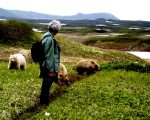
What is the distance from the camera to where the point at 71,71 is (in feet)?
97.0

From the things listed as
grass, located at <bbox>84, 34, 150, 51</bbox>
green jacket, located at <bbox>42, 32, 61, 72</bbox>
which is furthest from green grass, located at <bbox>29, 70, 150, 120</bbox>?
grass, located at <bbox>84, 34, 150, 51</bbox>

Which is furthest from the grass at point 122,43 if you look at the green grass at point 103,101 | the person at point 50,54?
the person at point 50,54

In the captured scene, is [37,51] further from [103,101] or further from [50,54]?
[103,101]

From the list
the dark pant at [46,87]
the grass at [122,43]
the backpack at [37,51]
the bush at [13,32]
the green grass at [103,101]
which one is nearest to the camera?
A: the green grass at [103,101]

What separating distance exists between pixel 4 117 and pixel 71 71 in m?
14.5

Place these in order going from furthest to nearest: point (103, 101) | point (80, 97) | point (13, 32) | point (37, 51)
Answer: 1. point (13, 32)
2. point (80, 97)
3. point (103, 101)
4. point (37, 51)

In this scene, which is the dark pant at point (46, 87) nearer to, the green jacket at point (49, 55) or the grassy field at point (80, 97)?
the grassy field at point (80, 97)

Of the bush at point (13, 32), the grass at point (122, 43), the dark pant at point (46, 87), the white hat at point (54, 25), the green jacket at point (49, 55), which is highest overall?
the white hat at point (54, 25)

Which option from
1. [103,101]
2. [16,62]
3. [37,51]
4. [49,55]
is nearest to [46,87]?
[49,55]

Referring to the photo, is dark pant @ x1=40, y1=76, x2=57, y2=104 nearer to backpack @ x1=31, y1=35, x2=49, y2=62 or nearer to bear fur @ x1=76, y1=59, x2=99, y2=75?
backpack @ x1=31, y1=35, x2=49, y2=62

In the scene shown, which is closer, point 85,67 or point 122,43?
point 85,67

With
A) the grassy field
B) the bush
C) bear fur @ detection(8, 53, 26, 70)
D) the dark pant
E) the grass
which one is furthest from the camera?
the grass

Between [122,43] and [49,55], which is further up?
[49,55]

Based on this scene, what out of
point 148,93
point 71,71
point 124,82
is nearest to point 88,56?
point 71,71
